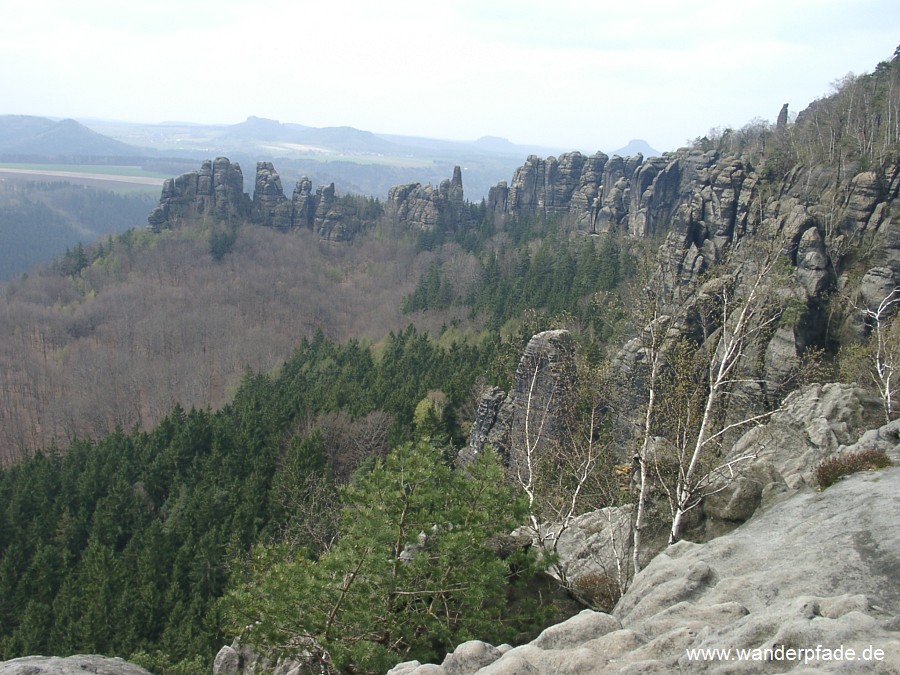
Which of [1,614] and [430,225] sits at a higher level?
[430,225]

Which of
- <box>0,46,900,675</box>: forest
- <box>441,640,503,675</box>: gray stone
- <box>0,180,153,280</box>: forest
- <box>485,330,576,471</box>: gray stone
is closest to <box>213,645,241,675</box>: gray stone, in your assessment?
<box>0,46,900,675</box>: forest

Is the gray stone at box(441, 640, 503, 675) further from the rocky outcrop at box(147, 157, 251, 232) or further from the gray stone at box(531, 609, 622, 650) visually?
the rocky outcrop at box(147, 157, 251, 232)

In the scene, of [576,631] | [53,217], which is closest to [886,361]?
[576,631]

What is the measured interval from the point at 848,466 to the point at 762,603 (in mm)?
5400

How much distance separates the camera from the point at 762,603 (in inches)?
335

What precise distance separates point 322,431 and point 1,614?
15.2 m

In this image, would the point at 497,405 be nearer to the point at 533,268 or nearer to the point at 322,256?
the point at 533,268

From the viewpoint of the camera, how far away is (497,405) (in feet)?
103

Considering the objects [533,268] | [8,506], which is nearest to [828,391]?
[8,506]

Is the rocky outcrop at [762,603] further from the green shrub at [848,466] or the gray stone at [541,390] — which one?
the gray stone at [541,390]

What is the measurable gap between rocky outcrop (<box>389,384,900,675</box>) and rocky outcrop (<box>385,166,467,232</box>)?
76497 millimetres

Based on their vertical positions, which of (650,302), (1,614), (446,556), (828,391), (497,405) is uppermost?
(650,302)

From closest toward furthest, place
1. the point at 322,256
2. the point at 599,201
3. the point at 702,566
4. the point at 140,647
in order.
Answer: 1. the point at 702,566
2. the point at 140,647
3. the point at 599,201
4. the point at 322,256

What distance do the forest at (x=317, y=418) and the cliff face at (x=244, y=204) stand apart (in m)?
2.47
